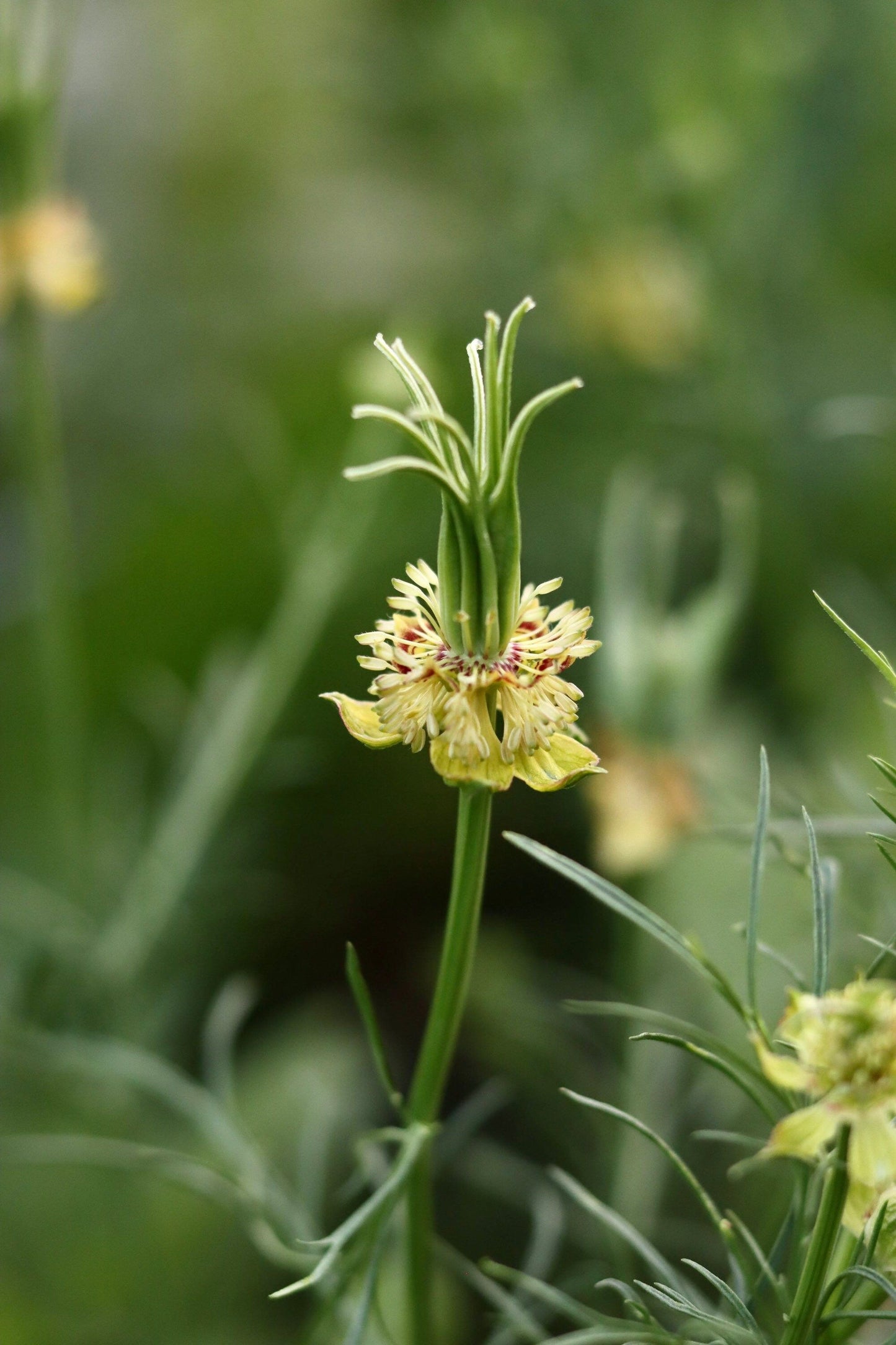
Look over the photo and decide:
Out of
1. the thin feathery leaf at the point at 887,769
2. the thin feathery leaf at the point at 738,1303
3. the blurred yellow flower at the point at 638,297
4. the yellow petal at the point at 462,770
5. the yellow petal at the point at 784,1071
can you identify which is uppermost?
the blurred yellow flower at the point at 638,297

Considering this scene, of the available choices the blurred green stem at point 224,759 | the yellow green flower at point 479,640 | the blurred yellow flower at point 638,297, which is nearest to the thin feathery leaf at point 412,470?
the yellow green flower at point 479,640

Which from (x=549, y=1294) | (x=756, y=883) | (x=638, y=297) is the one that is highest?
(x=638, y=297)

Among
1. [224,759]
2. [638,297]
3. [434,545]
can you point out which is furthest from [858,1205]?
[638,297]

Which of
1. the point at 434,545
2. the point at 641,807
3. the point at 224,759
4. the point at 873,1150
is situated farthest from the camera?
the point at 434,545

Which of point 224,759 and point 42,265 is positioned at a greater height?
point 42,265

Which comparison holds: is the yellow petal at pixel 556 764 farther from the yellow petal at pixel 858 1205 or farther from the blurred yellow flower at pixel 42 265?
the blurred yellow flower at pixel 42 265

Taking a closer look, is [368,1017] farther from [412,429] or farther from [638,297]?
[638,297]

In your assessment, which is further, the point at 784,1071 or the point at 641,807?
the point at 641,807

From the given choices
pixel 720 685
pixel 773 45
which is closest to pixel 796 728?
pixel 720 685
